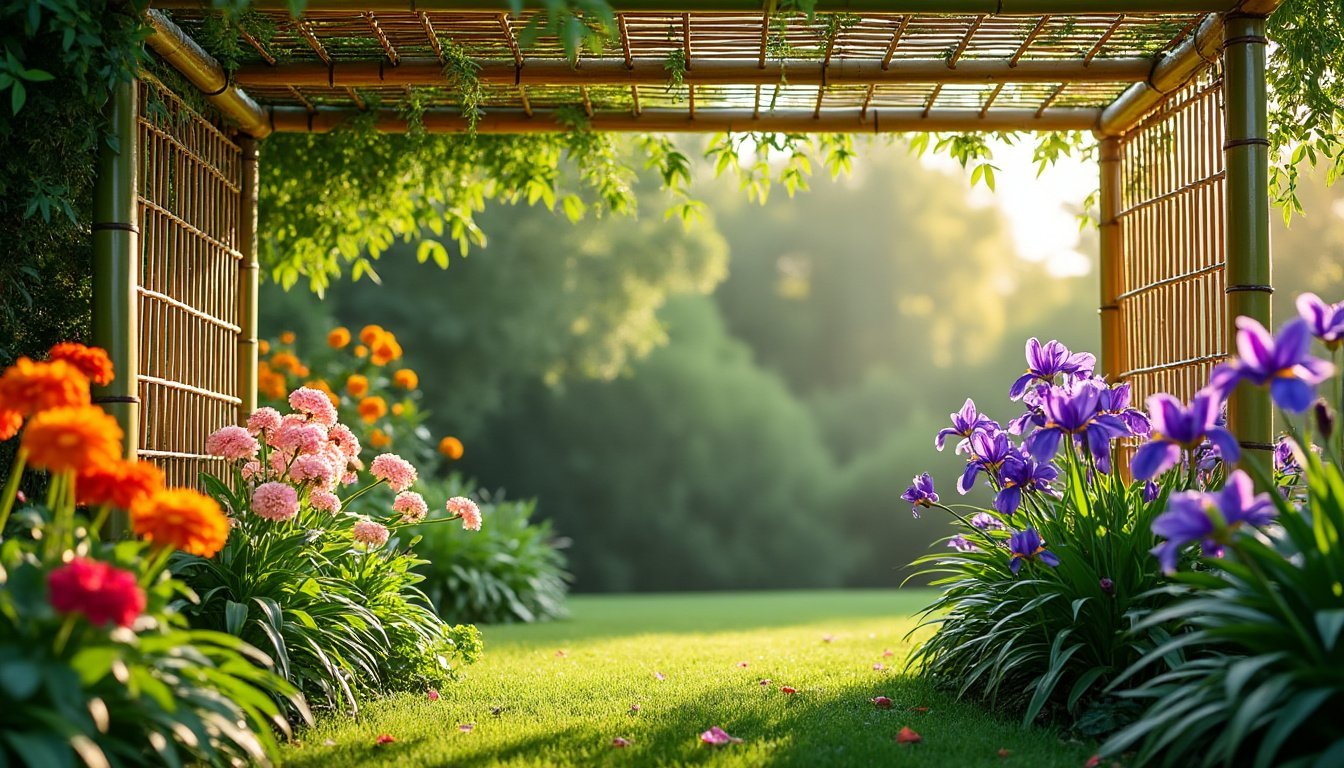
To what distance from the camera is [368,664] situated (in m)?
3.57

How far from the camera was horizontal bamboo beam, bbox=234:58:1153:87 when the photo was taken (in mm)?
4238

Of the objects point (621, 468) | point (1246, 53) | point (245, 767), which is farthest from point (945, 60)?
point (621, 468)

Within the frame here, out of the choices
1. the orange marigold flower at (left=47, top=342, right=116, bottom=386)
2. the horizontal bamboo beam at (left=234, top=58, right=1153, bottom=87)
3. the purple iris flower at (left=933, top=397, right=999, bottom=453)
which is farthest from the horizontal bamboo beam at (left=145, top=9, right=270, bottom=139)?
the purple iris flower at (left=933, top=397, right=999, bottom=453)

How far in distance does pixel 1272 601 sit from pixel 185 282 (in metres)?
3.65

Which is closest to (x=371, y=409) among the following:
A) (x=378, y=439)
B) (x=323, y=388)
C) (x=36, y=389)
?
(x=378, y=439)

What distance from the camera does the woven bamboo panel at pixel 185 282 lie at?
3.78 meters

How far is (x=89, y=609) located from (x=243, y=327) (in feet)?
10.2

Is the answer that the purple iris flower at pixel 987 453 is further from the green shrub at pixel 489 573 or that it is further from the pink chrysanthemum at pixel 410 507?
the green shrub at pixel 489 573

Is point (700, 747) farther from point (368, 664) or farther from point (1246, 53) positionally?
point (1246, 53)

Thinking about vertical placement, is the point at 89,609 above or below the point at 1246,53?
below

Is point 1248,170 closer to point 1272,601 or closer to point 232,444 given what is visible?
point 1272,601

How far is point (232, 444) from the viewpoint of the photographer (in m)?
3.44

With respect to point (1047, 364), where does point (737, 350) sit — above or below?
above

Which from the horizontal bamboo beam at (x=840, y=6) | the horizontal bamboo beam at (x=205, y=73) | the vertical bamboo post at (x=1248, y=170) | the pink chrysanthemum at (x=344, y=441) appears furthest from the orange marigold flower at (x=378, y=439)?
the vertical bamboo post at (x=1248, y=170)
